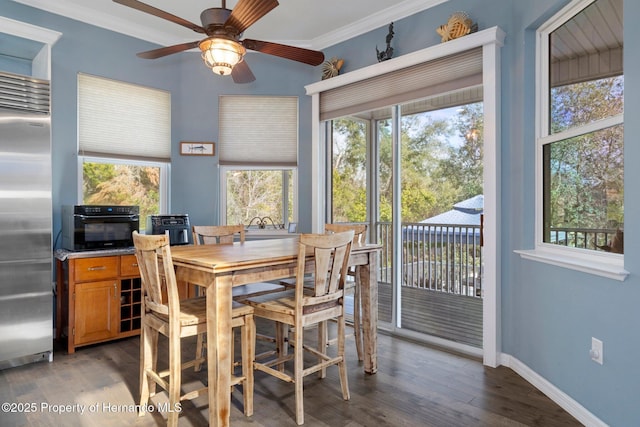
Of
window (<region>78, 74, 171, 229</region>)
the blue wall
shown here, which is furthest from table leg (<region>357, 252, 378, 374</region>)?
window (<region>78, 74, 171, 229</region>)

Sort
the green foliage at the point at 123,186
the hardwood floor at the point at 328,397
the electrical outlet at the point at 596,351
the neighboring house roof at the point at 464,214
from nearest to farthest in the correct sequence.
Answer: the electrical outlet at the point at 596,351 → the hardwood floor at the point at 328,397 → the neighboring house roof at the point at 464,214 → the green foliage at the point at 123,186

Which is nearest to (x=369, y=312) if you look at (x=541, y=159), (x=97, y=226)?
(x=541, y=159)

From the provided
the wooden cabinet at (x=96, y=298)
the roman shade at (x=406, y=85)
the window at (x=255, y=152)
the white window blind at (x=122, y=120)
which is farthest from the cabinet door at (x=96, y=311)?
the roman shade at (x=406, y=85)

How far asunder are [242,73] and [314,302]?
1769mm

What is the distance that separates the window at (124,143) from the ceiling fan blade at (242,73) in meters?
1.60

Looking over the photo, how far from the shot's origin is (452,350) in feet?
10.4

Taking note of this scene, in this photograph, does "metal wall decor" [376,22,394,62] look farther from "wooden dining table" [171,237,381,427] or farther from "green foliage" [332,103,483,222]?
"wooden dining table" [171,237,381,427]

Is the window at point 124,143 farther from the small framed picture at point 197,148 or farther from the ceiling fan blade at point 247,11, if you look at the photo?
the ceiling fan blade at point 247,11

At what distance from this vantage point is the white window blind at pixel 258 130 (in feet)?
14.3

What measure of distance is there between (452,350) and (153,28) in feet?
13.8

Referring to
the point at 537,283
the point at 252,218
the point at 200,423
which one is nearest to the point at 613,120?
the point at 537,283

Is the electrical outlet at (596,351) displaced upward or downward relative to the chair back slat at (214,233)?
downward

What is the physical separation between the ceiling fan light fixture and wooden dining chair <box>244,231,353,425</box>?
112cm

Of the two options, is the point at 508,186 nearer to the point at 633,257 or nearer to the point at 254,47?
the point at 633,257
